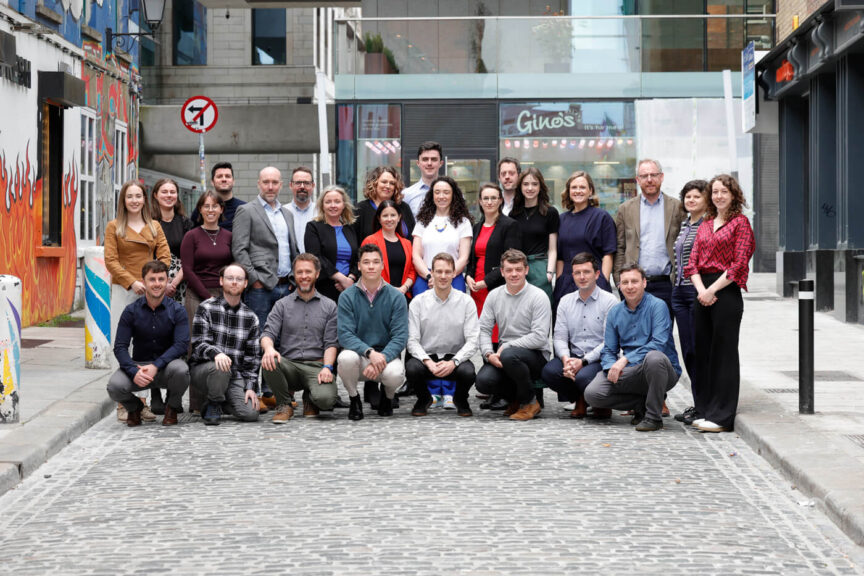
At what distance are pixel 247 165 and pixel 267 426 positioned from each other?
31.1 metres

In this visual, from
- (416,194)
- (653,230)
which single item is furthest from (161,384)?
(653,230)

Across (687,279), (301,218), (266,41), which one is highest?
(266,41)

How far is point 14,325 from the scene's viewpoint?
836cm

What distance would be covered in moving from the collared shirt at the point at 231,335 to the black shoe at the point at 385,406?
947 mm

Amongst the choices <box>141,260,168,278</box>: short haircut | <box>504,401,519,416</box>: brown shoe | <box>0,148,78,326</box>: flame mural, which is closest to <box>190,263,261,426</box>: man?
<box>141,260,168,278</box>: short haircut

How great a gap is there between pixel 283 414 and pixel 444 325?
1360mm

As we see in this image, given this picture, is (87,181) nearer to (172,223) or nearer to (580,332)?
(172,223)

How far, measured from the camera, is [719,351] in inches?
334

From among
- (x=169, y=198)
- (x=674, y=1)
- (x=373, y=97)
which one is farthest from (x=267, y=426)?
(x=674, y=1)

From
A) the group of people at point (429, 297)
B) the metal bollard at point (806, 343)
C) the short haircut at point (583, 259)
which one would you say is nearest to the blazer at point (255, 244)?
the group of people at point (429, 297)

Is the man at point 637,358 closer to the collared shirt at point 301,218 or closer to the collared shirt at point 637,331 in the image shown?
the collared shirt at point 637,331

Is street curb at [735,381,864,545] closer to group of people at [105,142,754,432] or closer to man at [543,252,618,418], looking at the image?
group of people at [105,142,754,432]

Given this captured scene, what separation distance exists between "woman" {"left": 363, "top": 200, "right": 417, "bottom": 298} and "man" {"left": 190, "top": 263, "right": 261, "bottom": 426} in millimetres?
1268

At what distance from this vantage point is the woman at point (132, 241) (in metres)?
9.90
